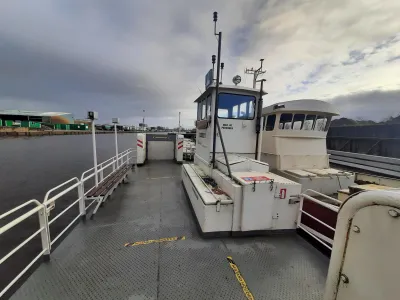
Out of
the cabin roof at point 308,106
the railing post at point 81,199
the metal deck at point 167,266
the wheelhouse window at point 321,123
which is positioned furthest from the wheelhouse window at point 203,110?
the wheelhouse window at point 321,123

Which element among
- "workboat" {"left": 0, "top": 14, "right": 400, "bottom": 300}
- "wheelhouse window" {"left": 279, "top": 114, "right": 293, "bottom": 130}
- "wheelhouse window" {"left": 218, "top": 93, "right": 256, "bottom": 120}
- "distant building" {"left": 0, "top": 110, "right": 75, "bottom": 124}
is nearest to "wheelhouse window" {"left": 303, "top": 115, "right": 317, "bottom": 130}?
"wheelhouse window" {"left": 279, "top": 114, "right": 293, "bottom": 130}

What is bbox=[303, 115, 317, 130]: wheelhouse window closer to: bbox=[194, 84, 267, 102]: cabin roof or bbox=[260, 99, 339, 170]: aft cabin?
bbox=[260, 99, 339, 170]: aft cabin

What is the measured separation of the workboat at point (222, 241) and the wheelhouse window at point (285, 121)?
331cm

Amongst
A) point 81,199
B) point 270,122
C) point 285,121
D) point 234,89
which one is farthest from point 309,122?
point 81,199

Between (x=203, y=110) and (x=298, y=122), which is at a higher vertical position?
(x=203, y=110)

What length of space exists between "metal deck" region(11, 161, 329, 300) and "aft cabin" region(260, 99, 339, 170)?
4.63 m

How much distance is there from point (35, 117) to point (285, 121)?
366ft

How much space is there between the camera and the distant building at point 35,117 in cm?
7994

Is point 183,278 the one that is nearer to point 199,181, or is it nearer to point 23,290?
point 23,290

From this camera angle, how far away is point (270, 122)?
821cm

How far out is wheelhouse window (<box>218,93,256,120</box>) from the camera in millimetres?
4898

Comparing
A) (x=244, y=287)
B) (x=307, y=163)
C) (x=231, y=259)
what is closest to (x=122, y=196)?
(x=231, y=259)

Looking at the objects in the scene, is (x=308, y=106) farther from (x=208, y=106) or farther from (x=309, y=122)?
(x=208, y=106)

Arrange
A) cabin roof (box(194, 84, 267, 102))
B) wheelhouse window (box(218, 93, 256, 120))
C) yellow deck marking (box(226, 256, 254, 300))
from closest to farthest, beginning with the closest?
1. yellow deck marking (box(226, 256, 254, 300))
2. cabin roof (box(194, 84, 267, 102))
3. wheelhouse window (box(218, 93, 256, 120))
